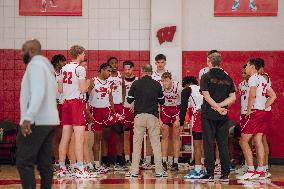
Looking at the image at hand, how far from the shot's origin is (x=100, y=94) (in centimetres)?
1149

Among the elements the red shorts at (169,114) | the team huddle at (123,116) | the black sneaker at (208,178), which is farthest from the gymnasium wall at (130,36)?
the black sneaker at (208,178)

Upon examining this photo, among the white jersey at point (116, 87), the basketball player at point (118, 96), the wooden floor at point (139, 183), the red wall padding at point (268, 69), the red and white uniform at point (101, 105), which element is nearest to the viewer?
the wooden floor at point (139, 183)

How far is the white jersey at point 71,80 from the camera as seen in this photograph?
9.72 meters

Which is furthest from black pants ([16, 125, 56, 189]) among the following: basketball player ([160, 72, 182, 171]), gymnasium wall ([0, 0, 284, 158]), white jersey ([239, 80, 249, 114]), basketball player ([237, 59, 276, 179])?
gymnasium wall ([0, 0, 284, 158])

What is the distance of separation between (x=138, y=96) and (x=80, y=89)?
1.05 metres

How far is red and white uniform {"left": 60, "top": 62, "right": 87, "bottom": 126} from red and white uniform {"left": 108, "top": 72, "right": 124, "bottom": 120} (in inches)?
86.6

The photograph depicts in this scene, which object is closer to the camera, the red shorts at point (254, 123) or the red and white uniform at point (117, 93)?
the red shorts at point (254, 123)

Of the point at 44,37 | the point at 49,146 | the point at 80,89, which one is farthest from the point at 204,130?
the point at 44,37

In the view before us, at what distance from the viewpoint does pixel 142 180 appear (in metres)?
9.77

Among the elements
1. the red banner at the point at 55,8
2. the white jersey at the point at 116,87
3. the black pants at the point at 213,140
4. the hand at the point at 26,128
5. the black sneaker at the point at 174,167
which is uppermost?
the red banner at the point at 55,8

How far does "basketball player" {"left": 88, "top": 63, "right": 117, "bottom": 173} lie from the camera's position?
1132 cm

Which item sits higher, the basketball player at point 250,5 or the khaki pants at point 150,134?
the basketball player at point 250,5

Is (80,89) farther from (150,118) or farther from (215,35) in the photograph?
(215,35)

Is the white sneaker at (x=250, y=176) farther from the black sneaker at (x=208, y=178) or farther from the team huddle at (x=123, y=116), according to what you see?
the black sneaker at (x=208, y=178)
